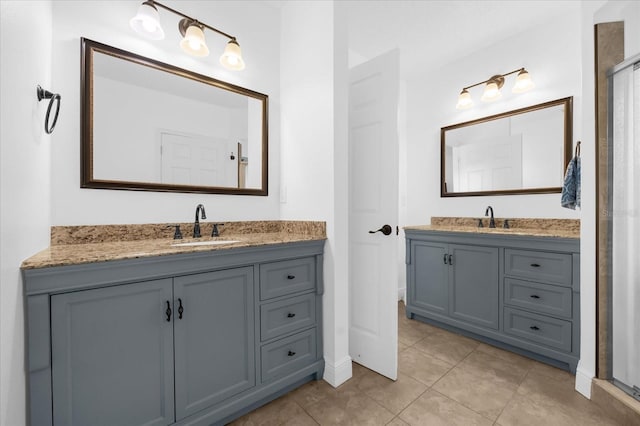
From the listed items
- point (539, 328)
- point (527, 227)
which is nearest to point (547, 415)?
point (539, 328)

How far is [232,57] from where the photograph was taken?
6.19 feet

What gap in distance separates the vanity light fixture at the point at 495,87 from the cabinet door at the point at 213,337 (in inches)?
110

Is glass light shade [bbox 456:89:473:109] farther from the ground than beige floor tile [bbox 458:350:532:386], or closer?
farther from the ground

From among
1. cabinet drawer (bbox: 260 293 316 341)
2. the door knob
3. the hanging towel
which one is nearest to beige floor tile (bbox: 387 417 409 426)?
cabinet drawer (bbox: 260 293 316 341)

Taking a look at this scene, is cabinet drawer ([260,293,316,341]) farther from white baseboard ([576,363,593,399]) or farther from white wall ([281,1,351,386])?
white baseboard ([576,363,593,399])

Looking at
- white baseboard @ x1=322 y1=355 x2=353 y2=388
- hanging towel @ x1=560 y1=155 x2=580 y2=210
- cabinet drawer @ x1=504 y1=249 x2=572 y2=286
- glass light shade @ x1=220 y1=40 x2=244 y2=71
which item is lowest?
white baseboard @ x1=322 y1=355 x2=353 y2=388

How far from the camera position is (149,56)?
5.65 ft

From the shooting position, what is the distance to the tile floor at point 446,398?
4.88 ft

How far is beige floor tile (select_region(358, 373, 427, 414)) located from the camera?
162cm

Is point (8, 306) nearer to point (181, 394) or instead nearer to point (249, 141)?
point (181, 394)

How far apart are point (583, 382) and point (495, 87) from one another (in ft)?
8.14

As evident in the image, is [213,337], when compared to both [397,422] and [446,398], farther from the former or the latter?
[446,398]

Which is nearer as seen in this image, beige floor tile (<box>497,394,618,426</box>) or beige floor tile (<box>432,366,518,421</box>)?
beige floor tile (<box>497,394,618,426</box>)

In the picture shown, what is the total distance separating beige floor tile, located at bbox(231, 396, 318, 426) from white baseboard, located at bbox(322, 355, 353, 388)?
0.29m
